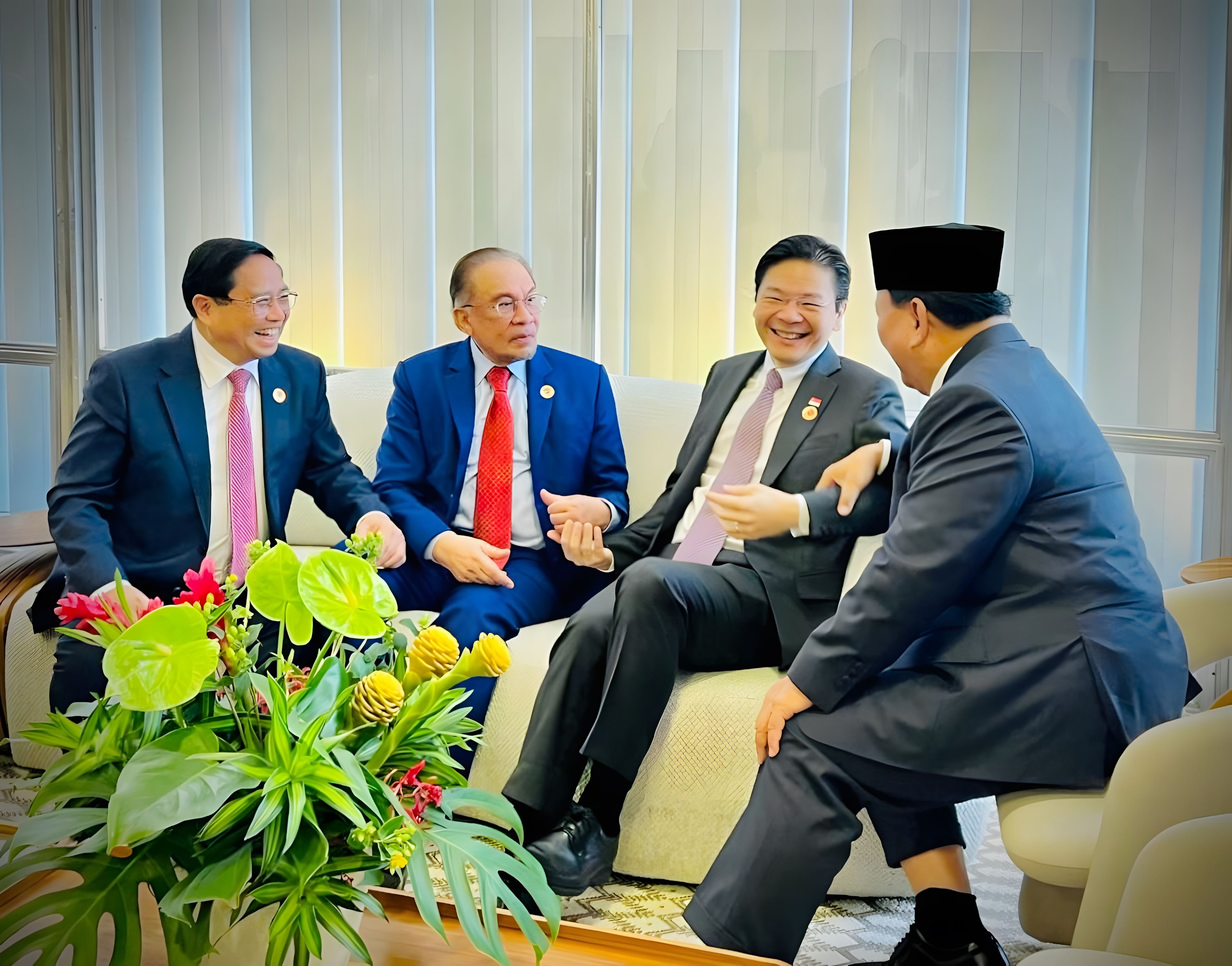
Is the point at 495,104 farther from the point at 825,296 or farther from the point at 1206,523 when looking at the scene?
the point at 1206,523

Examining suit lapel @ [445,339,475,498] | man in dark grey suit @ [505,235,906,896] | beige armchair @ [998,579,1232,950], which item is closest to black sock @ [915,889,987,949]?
beige armchair @ [998,579,1232,950]

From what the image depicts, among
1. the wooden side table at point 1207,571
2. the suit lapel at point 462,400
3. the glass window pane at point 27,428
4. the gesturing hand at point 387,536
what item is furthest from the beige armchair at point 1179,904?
the glass window pane at point 27,428

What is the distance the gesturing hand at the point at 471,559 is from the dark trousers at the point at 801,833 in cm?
92

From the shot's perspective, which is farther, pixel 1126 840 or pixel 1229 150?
pixel 1229 150

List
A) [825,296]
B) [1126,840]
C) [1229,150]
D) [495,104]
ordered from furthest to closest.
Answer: [495,104]
[1229,150]
[825,296]
[1126,840]

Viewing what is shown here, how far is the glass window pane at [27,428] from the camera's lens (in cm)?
363

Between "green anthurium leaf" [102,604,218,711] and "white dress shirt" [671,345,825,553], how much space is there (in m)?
1.51

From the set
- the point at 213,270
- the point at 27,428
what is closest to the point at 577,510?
the point at 213,270

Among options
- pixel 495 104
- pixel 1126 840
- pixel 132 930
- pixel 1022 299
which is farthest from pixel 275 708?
pixel 495 104

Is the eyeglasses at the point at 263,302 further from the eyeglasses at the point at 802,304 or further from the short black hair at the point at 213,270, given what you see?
the eyeglasses at the point at 802,304

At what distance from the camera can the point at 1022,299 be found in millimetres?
2934

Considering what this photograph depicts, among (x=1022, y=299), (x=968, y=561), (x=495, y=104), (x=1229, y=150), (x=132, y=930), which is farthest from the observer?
(x=495, y=104)

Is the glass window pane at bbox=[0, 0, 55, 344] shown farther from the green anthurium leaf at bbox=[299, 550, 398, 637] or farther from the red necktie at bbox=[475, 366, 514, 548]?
the green anthurium leaf at bbox=[299, 550, 398, 637]

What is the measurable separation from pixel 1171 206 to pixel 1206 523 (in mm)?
794
